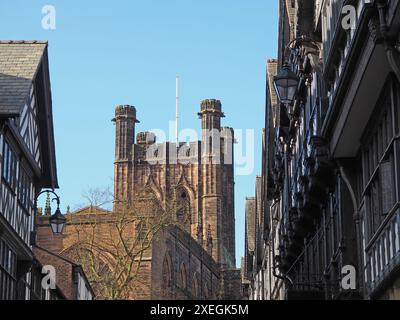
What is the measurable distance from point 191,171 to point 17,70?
334ft

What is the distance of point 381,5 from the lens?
1400 centimetres

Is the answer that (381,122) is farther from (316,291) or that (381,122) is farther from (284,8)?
(284,8)

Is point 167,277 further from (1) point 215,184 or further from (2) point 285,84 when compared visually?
(2) point 285,84

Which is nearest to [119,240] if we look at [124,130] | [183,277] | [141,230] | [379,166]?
[141,230]

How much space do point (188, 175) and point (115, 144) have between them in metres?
9.57

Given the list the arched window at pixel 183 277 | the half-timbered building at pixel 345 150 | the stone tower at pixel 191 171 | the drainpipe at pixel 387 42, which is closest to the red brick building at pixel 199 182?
the stone tower at pixel 191 171

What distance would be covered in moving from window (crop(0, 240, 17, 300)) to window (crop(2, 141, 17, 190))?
1.50 meters

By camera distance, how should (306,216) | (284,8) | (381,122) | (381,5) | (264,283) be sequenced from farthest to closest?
(264,283)
(284,8)
(306,216)
(381,122)
(381,5)

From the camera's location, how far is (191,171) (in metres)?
129

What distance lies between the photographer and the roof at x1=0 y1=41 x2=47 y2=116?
2512 centimetres

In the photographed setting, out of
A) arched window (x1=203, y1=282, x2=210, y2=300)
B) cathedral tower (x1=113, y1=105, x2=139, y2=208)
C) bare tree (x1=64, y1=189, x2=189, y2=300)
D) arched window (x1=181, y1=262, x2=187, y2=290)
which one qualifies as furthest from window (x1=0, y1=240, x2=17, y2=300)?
cathedral tower (x1=113, y1=105, x2=139, y2=208)

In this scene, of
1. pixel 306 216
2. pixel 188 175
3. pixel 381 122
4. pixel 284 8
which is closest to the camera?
pixel 381 122

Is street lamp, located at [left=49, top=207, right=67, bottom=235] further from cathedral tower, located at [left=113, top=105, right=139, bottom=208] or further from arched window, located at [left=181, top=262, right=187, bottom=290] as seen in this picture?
cathedral tower, located at [left=113, top=105, right=139, bottom=208]
